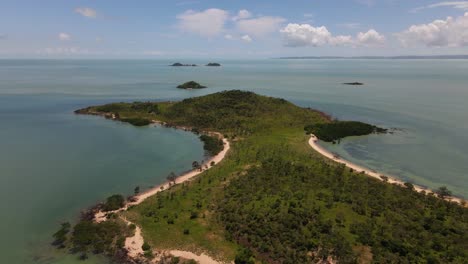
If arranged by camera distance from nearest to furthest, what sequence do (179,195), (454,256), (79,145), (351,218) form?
(454,256) < (351,218) < (179,195) < (79,145)

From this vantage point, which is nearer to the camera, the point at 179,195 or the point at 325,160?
the point at 179,195

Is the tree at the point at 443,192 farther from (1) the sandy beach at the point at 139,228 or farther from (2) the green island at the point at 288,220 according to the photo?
(1) the sandy beach at the point at 139,228

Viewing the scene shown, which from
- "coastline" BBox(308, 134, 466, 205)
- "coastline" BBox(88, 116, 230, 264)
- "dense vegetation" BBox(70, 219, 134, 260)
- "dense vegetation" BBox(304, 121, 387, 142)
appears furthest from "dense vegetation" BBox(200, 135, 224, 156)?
"dense vegetation" BBox(70, 219, 134, 260)

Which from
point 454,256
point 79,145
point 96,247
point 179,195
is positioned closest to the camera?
point 454,256

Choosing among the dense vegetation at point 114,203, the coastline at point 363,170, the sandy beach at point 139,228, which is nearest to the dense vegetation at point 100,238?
the sandy beach at point 139,228

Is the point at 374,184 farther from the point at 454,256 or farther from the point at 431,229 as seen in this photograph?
the point at 454,256

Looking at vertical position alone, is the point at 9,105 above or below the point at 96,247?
above

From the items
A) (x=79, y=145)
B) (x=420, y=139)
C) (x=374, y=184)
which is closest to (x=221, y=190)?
(x=374, y=184)

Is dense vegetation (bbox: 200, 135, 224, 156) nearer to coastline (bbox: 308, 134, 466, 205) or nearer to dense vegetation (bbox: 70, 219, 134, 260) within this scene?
coastline (bbox: 308, 134, 466, 205)
